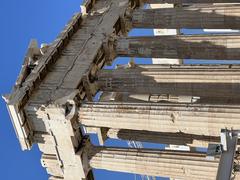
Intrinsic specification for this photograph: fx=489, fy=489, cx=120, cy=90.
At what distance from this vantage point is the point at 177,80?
29.4m

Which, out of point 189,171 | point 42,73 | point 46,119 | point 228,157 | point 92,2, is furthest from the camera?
point 92,2

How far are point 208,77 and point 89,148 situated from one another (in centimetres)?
844

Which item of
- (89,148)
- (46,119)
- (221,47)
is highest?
(221,47)

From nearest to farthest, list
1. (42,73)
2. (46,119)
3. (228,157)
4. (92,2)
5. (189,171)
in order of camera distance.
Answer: (228,157) → (189,171) → (46,119) → (42,73) → (92,2)

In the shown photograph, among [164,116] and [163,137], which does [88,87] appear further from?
[164,116]

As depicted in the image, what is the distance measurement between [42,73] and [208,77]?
11588 mm

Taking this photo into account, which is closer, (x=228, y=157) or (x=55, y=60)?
(x=228, y=157)

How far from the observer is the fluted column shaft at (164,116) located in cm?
2378

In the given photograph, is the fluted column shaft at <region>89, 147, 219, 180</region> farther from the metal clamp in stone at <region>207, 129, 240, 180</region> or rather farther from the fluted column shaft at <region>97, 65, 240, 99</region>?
the metal clamp in stone at <region>207, 129, 240, 180</region>

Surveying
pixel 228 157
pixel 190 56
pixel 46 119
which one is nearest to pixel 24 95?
pixel 46 119

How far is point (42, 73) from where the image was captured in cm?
3334

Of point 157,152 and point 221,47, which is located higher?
point 221,47

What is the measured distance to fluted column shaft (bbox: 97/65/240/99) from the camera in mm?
27797

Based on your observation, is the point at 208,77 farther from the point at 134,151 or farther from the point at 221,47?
the point at 134,151
